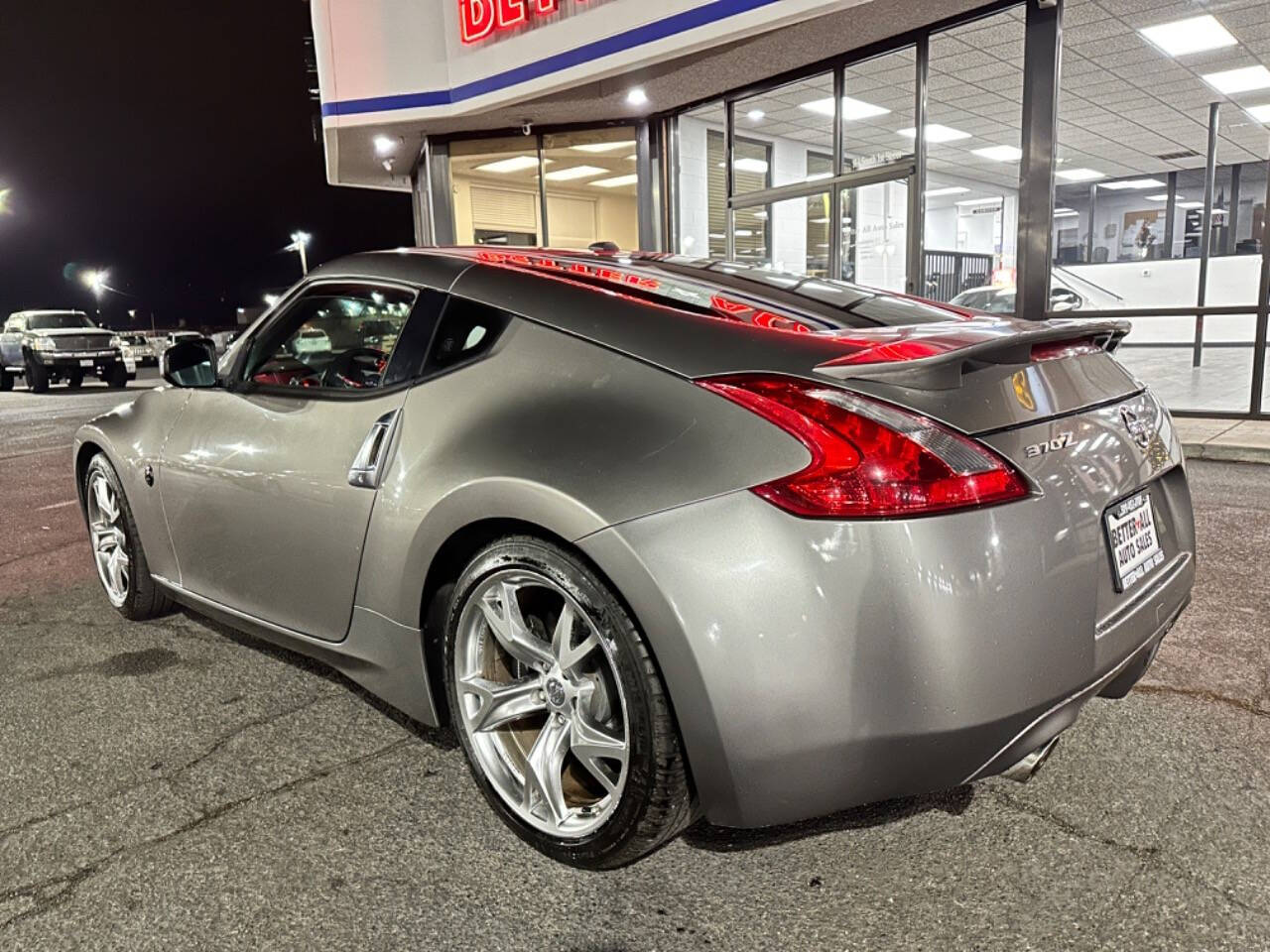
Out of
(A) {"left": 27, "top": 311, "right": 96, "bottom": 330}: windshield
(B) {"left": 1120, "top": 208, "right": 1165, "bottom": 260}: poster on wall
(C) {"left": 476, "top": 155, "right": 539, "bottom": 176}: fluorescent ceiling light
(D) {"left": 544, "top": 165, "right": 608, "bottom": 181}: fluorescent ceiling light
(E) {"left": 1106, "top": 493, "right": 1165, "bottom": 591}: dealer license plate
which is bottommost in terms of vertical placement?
(E) {"left": 1106, "top": 493, "right": 1165, "bottom": 591}: dealer license plate

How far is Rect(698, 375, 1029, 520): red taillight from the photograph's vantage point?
167 cm

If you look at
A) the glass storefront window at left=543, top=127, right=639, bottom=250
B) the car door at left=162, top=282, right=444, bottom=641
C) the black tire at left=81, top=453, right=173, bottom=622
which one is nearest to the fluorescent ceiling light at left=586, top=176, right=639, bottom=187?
the glass storefront window at left=543, top=127, right=639, bottom=250

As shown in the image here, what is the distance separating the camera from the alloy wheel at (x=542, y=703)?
2.00 metres

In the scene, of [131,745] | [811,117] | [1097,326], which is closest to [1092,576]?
[1097,326]

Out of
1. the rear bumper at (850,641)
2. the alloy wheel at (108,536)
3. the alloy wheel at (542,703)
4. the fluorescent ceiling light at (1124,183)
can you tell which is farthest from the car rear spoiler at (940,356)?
the fluorescent ceiling light at (1124,183)

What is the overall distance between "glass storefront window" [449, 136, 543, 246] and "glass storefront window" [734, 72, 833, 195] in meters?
3.69

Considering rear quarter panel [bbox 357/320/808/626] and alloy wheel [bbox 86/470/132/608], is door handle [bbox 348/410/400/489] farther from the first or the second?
alloy wheel [bbox 86/470/132/608]

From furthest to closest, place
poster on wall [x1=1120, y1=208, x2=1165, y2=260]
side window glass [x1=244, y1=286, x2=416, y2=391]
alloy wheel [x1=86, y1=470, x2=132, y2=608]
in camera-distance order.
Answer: poster on wall [x1=1120, y1=208, x2=1165, y2=260] < alloy wheel [x1=86, y1=470, x2=132, y2=608] < side window glass [x1=244, y1=286, x2=416, y2=391]

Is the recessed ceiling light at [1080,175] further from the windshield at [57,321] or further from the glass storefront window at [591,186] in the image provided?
the windshield at [57,321]

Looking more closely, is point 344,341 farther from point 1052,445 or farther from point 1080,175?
point 1080,175

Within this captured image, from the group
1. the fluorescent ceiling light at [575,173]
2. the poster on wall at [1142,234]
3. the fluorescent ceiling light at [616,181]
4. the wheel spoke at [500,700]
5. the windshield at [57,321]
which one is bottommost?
the wheel spoke at [500,700]

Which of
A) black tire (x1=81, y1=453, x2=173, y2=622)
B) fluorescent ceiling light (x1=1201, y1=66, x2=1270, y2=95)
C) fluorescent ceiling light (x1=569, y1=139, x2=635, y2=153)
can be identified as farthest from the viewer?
fluorescent ceiling light (x1=569, y1=139, x2=635, y2=153)

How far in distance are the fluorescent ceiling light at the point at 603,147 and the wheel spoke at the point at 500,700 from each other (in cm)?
1237

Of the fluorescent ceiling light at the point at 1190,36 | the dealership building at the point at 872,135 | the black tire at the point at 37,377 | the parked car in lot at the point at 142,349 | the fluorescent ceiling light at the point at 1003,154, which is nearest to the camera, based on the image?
the dealership building at the point at 872,135
